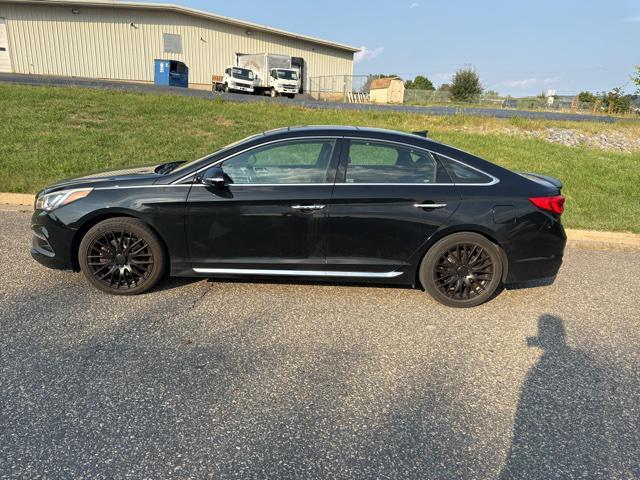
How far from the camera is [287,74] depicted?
32.5 meters

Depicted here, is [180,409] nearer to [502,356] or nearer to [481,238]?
[502,356]

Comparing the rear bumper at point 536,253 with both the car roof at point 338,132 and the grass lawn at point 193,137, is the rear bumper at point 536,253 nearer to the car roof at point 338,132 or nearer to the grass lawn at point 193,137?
the car roof at point 338,132

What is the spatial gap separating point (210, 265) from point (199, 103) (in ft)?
Answer: 42.3

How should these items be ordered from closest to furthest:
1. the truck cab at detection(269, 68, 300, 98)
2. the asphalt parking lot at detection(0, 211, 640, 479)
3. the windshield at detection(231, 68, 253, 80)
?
the asphalt parking lot at detection(0, 211, 640, 479) < the windshield at detection(231, 68, 253, 80) < the truck cab at detection(269, 68, 300, 98)

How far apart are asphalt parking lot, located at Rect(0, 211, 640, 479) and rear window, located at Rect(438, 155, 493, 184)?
1.20 meters

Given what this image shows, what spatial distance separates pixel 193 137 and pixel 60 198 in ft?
26.1

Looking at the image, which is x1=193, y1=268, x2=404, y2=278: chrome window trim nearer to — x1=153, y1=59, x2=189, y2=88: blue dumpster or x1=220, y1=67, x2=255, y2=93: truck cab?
x1=220, y1=67, x2=255, y2=93: truck cab

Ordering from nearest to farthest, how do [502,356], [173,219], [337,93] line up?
[502,356] < [173,219] < [337,93]

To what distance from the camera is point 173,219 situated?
3977 millimetres

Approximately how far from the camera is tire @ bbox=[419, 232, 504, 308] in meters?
4.09

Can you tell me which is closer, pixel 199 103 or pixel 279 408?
pixel 279 408

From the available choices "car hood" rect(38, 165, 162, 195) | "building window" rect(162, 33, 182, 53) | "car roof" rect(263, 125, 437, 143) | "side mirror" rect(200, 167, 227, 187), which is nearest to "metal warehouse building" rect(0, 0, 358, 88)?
"building window" rect(162, 33, 182, 53)

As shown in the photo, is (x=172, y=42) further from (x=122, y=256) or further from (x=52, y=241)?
(x=122, y=256)

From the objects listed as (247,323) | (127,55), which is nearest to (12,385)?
(247,323)
